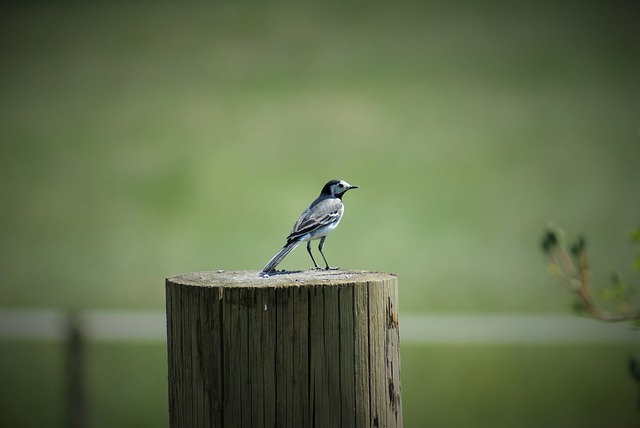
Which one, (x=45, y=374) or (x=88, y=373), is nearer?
(x=88, y=373)

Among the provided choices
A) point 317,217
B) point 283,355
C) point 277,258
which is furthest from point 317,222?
point 283,355

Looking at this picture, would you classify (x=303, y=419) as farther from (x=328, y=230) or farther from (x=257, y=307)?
(x=328, y=230)

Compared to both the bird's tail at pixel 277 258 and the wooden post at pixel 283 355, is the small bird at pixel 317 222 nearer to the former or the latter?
the bird's tail at pixel 277 258

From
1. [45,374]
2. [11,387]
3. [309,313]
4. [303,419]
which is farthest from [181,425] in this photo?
[11,387]

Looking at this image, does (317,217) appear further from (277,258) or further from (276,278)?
(276,278)

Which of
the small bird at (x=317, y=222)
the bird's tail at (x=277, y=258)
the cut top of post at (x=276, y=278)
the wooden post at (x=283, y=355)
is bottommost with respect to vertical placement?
the wooden post at (x=283, y=355)

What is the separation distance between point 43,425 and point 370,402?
5.94 meters

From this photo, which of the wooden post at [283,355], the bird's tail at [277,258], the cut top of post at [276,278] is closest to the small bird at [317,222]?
the bird's tail at [277,258]

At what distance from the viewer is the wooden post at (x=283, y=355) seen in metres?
2.34

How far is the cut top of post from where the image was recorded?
8.16 ft

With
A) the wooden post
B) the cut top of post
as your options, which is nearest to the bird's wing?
the cut top of post

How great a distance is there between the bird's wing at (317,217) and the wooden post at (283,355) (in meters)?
1.18

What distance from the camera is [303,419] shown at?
234 cm

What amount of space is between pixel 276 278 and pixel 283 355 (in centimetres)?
45
